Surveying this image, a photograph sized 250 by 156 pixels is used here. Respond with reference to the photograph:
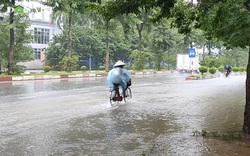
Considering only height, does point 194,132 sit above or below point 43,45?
below

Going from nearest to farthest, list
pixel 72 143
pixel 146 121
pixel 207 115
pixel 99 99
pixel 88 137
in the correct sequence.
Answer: pixel 72 143, pixel 88 137, pixel 146 121, pixel 207 115, pixel 99 99

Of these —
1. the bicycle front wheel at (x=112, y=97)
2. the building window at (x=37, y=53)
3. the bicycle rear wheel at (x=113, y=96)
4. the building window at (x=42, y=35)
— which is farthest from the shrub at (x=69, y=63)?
the building window at (x=42, y=35)

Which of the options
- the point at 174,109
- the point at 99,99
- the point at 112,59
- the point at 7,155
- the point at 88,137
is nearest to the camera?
the point at 7,155

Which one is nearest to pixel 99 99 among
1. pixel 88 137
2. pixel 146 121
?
pixel 146 121

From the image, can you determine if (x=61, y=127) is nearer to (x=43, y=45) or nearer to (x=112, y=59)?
(x=112, y=59)

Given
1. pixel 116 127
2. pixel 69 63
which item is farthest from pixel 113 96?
pixel 69 63

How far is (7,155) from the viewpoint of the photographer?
20.6 feet

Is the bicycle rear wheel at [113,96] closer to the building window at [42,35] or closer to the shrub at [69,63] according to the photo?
the shrub at [69,63]

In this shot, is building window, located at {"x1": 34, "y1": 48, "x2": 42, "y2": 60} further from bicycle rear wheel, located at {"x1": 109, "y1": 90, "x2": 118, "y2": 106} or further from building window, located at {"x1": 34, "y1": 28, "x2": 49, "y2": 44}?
bicycle rear wheel, located at {"x1": 109, "y1": 90, "x2": 118, "y2": 106}

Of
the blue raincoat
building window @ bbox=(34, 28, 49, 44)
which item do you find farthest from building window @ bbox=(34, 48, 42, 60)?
the blue raincoat

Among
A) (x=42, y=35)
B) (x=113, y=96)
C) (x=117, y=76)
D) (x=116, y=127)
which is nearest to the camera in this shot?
(x=116, y=127)

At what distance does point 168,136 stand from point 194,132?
647 millimetres

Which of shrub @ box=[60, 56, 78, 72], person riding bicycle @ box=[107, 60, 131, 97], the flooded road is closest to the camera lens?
the flooded road

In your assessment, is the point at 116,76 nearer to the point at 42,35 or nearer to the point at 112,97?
the point at 112,97
